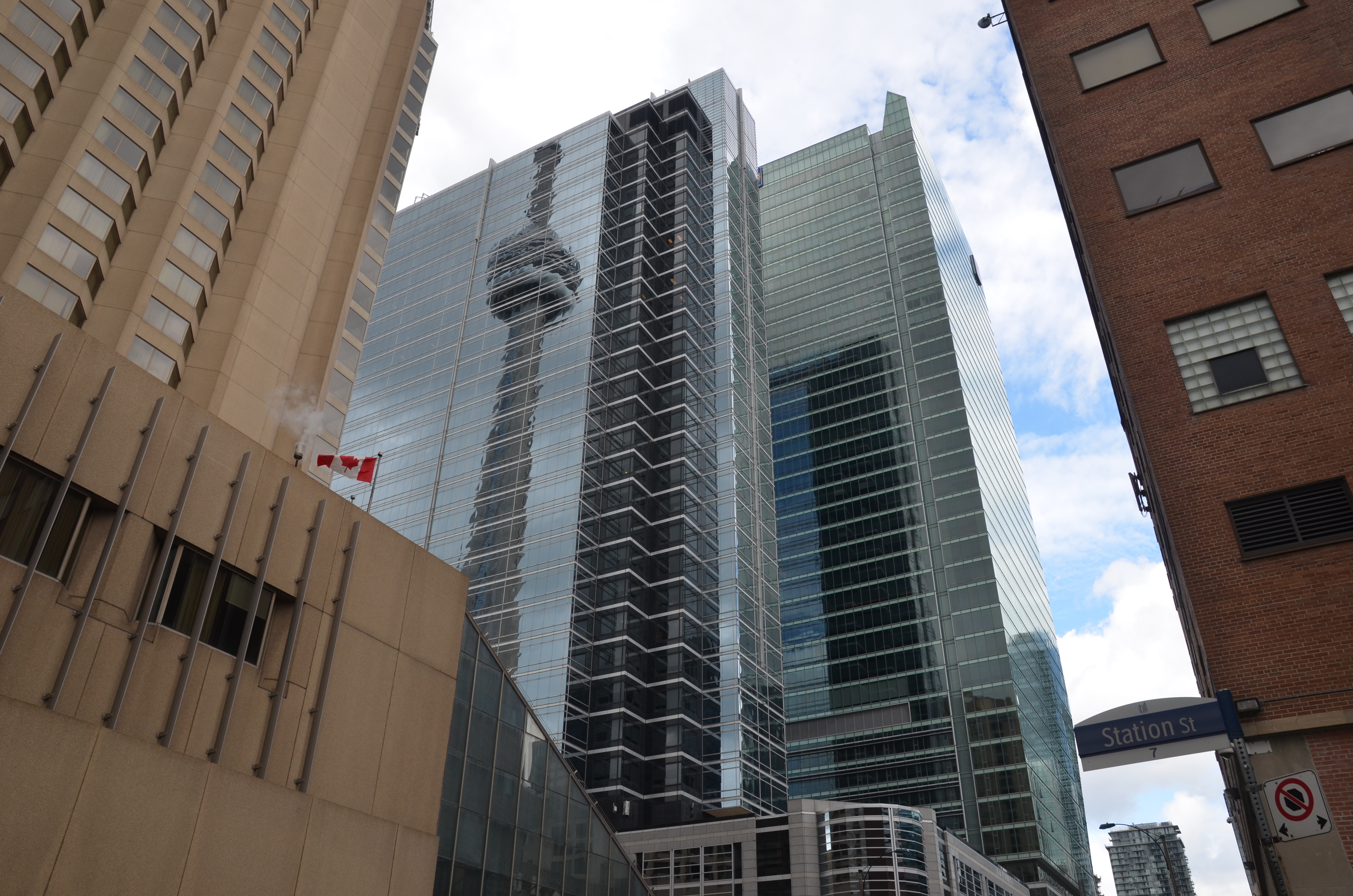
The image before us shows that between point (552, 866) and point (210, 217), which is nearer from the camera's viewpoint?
point (552, 866)

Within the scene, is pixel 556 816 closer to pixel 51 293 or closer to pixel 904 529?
pixel 51 293

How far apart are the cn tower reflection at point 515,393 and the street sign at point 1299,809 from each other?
72.6 metres

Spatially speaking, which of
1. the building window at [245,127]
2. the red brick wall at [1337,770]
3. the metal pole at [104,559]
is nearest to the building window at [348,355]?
the building window at [245,127]

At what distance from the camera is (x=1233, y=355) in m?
19.6

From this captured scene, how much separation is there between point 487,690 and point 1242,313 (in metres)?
20.4

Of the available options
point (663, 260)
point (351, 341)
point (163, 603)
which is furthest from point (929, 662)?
point (163, 603)

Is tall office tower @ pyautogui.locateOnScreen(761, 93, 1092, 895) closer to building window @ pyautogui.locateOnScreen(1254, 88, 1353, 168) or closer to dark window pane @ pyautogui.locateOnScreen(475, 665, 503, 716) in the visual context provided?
dark window pane @ pyautogui.locateOnScreen(475, 665, 503, 716)

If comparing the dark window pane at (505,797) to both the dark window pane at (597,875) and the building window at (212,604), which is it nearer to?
the dark window pane at (597,875)

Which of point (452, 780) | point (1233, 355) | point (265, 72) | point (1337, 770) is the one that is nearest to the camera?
point (1337, 770)

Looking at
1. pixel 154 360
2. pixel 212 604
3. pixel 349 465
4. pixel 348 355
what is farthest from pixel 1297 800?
pixel 348 355

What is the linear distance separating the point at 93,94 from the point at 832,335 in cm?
11803

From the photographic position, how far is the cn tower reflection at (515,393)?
87.1m

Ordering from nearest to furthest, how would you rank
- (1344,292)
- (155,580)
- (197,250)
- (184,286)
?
1. (155,580)
2. (1344,292)
3. (184,286)
4. (197,250)

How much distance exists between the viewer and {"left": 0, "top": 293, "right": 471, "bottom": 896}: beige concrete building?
15.1 meters
